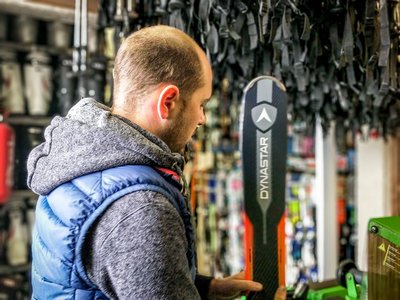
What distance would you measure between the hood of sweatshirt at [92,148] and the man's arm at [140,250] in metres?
0.10

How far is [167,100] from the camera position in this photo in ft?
3.10

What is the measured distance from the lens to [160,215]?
0.81m

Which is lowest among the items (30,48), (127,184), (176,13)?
(127,184)

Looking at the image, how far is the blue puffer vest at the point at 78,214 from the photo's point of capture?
2.75ft

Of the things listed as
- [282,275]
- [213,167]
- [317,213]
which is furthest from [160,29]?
[213,167]

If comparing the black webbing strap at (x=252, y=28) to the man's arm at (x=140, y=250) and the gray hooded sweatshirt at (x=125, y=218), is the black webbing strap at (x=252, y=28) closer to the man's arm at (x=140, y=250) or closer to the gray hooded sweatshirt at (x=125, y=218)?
the gray hooded sweatshirt at (x=125, y=218)

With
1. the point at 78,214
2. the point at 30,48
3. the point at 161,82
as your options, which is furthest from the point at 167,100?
the point at 30,48

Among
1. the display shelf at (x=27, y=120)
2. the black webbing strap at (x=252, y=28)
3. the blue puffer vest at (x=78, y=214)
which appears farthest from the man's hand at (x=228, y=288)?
the display shelf at (x=27, y=120)

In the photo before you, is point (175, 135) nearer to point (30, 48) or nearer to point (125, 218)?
point (125, 218)

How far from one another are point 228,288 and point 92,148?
25.7 inches

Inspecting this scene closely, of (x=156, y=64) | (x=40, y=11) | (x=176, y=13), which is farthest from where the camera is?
(x=40, y=11)

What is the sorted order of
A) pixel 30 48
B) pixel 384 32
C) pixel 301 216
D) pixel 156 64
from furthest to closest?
pixel 301 216 < pixel 30 48 < pixel 384 32 < pixel 156 64

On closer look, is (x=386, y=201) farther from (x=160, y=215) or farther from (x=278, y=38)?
(x=160, y=215)

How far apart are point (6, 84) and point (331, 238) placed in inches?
101
